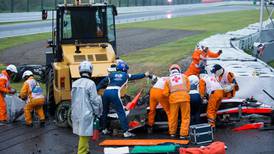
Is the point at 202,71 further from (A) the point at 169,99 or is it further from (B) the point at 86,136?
(B) the point at 86,136

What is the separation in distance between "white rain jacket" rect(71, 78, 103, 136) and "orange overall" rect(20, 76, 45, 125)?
3.68m

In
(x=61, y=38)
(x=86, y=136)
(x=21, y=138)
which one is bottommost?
(x=21, y=138)

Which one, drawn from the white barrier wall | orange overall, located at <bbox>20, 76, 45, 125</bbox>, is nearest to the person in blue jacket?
orange overall, located at <bbox>20, 76, 45, 125</bbox>

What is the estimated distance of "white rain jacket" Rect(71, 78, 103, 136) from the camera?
921 centimetres

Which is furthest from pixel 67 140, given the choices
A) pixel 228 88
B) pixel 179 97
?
pixel 228 88

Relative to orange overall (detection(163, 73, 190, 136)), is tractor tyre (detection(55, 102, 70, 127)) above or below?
below

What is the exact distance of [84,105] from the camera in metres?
9.23

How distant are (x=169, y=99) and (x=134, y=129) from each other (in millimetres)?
1176

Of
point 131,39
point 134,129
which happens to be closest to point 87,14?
point 134,129

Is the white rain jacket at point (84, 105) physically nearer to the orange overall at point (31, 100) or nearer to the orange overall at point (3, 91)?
the orange overall at point (31, 100)

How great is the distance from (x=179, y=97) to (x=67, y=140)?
2726 mm

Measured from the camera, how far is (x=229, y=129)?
38.8ft

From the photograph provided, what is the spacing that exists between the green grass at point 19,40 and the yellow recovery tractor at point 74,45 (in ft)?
57.4

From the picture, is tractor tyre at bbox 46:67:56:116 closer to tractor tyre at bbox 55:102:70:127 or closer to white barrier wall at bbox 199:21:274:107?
tractor tyre at bbox 55:102:70:127
